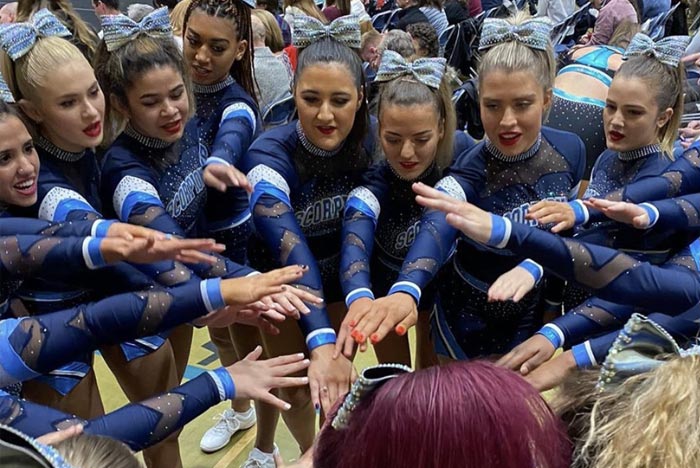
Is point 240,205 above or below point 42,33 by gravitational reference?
below

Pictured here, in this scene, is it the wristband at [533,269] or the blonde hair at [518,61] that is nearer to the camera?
the wristband at [533,269]

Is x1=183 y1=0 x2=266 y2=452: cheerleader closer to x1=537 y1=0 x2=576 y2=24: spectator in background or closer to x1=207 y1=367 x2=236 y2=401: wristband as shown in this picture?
x1=207 y1=367 x2=236 y2=401: wristband

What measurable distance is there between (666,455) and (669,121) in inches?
54.1

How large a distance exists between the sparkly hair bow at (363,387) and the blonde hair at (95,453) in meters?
0.31

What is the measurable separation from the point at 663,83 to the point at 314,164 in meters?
1.00

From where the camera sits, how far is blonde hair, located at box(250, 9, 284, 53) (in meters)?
3.45

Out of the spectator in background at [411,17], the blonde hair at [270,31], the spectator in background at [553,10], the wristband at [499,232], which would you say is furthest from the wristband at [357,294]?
the spectator in background at [553,10]

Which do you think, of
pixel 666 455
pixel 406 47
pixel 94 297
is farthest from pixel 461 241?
pixel 406 47

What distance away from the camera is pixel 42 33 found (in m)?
1.66

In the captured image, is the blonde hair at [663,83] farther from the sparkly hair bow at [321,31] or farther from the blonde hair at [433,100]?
the sparkly hair bow at [321,31]

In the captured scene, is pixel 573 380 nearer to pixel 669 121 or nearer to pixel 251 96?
pixel 669 121

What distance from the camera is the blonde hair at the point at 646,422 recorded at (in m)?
0.73

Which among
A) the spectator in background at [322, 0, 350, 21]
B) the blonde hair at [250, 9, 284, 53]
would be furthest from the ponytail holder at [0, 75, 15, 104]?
the spectator in background at [322, 0, 350, 21]

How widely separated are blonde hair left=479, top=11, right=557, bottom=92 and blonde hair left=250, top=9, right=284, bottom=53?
6.53 ft
